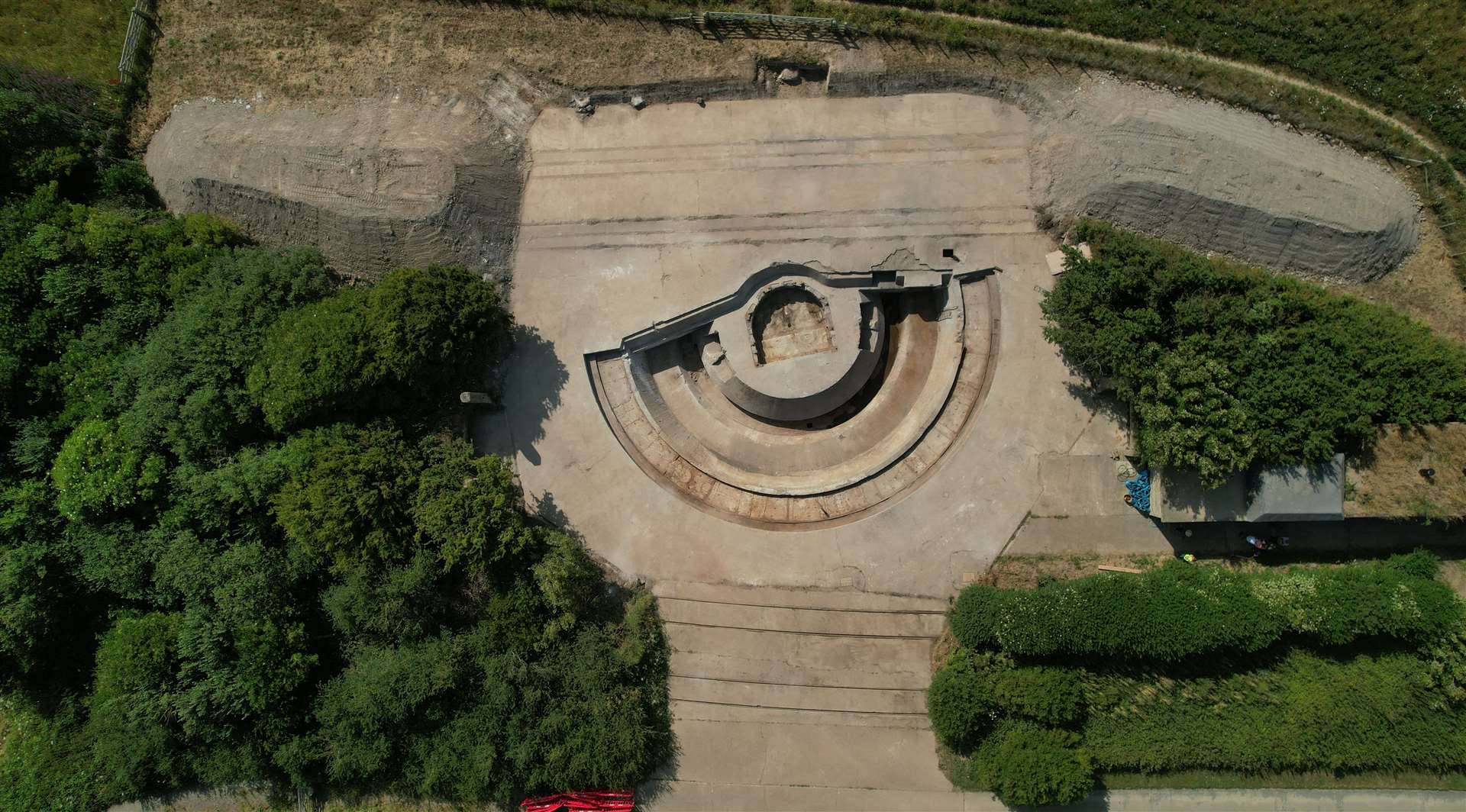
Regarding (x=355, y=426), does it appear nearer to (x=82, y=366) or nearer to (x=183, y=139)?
(x=82, y=366)

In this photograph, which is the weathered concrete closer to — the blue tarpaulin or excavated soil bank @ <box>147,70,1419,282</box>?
excavated soil bank @ <box>147,70,1419,282</box>

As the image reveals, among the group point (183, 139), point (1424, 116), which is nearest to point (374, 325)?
point (183, 139)

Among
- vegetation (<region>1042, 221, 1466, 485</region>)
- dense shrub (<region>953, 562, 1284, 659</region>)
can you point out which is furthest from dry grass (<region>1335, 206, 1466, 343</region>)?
dense shrub (<region>953, 562, 1284, 659</region>)

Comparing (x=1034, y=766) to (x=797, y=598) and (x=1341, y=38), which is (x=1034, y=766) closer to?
(x=797, y=598)

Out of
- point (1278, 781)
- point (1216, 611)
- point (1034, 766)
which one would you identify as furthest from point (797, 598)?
point (1278, 781)

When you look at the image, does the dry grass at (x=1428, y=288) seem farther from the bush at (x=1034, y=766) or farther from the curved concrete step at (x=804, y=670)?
the curved concrete step at (x=804, y=670)
